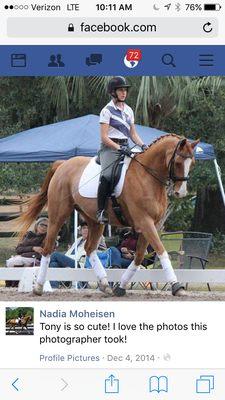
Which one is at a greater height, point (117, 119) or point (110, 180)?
point (117, 119)

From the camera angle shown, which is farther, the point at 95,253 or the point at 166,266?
the point at 95,253

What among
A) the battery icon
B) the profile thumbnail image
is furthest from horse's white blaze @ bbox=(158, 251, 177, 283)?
the profile thumbnail image

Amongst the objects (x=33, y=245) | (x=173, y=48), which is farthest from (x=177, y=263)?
(x=173, y=48)

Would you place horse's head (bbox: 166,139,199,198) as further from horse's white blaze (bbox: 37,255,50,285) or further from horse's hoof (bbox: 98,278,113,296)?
horse's white blaze (bbox: 37,255,50,285)

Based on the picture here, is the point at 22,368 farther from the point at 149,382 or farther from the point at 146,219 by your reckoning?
the point at 146,219

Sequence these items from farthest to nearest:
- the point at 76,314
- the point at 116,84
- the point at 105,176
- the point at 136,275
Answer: the point at 136,275
the point at 105,176
the point at 116,84
the point at 76,314

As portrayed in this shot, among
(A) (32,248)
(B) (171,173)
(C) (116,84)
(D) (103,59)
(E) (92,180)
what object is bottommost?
(A) (32,248)

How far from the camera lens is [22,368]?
12.3ft

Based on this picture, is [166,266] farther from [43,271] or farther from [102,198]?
[43,271]

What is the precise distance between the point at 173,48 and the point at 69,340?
4.90 ft

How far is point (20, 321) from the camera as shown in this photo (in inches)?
156

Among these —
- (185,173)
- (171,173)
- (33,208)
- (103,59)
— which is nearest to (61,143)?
(33,208)

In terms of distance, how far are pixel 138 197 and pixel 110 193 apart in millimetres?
242

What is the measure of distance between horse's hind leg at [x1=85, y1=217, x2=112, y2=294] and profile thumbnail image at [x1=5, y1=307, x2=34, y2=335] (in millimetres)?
3867
